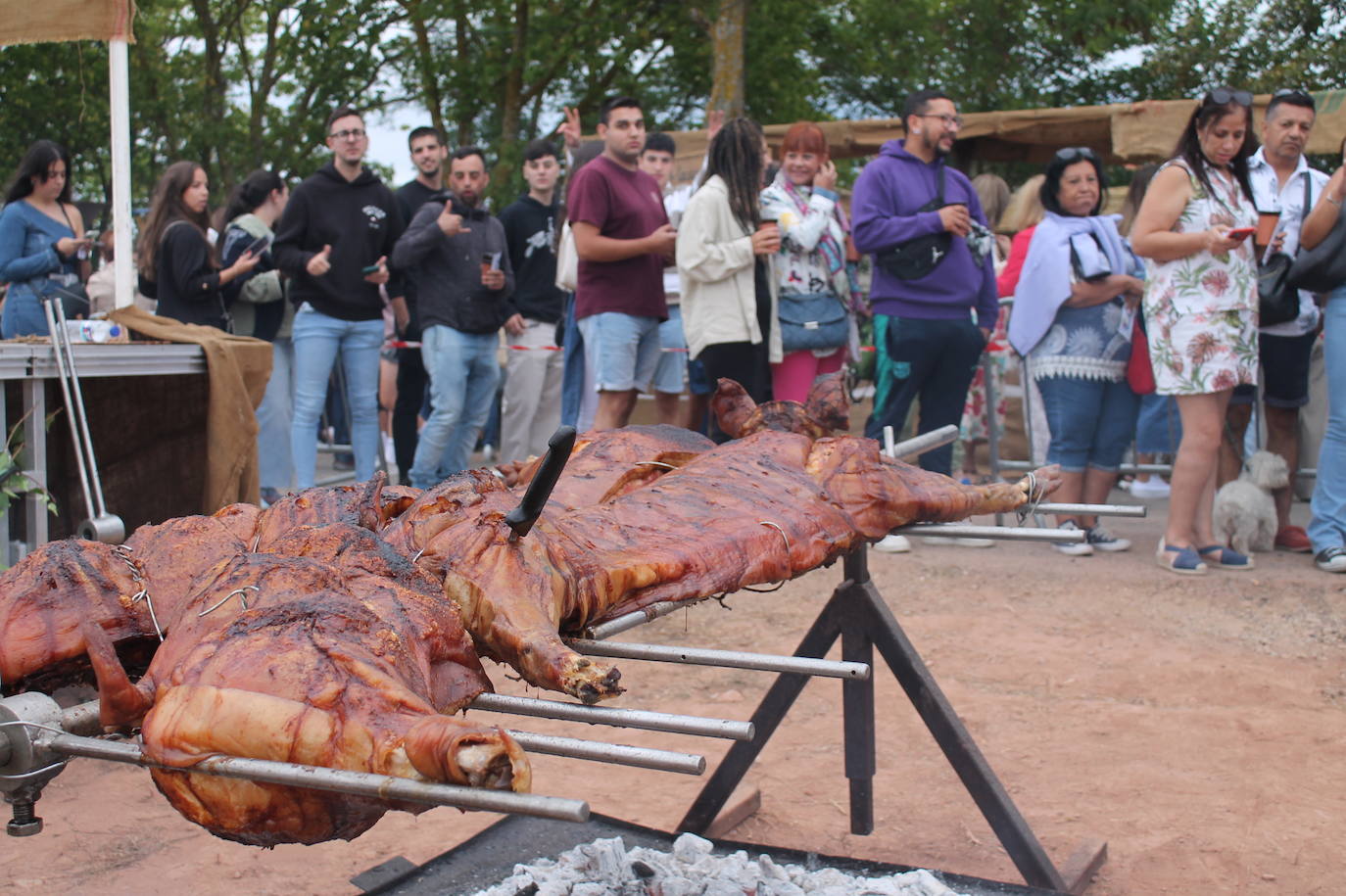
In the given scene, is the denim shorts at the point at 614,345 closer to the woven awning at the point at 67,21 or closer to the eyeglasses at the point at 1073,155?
the eyeglasses at the point at 1073,155

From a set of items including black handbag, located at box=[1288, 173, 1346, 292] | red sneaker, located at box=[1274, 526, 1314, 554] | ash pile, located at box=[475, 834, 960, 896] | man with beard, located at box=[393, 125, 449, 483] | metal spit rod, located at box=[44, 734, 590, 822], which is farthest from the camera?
man with beard, located at box=[393, 125, 449, 483]

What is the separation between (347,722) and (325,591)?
30cm

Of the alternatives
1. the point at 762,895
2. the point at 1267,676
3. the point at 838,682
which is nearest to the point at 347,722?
the point at 762,895

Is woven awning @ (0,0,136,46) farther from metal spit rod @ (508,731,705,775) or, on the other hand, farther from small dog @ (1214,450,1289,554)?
small dog @ (1214,450,1289,554)

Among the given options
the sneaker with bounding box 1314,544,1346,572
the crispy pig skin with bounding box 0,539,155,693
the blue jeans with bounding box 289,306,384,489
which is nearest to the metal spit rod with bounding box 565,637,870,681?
the crispy pig skin with bounding box 0,539,155,693

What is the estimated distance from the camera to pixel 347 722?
1528mm

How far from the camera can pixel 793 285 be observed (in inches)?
252

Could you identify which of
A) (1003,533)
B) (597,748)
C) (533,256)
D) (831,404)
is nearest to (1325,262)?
(831,404)

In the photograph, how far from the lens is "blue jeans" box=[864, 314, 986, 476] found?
6.23m

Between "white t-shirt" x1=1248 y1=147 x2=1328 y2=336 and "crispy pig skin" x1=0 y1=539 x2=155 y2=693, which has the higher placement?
"white t-shirt" x1=1248 y1=147 x2=1328 y2=336

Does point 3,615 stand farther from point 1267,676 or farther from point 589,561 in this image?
point 1267,676

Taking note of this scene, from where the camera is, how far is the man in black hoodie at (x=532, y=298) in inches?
293

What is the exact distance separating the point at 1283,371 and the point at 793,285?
2.73 meters

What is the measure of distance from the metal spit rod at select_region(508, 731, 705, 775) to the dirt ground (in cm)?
183
